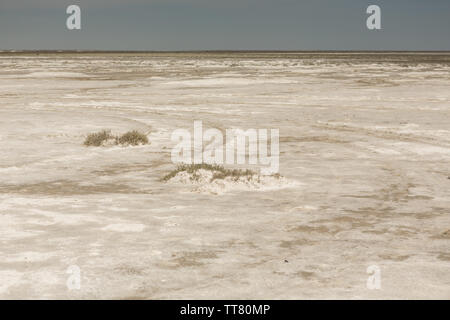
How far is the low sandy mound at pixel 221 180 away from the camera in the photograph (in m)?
12.8

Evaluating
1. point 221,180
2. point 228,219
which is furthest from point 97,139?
point 228,219

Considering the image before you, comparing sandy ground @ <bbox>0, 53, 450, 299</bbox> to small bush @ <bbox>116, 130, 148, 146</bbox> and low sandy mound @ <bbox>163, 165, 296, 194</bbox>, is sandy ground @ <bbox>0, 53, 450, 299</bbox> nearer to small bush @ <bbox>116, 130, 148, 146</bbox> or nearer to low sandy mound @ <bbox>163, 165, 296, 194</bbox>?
low sandy mound @ <bbox>163, 165, 296, 194</bbox>

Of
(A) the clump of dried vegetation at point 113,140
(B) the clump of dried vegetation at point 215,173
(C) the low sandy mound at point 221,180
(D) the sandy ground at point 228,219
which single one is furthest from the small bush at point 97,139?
(C) the low sandy mound at point 221,180

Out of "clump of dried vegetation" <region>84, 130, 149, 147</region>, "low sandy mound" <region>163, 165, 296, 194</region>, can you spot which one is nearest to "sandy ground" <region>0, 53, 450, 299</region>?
"low sandy mound" <region>163, 165, 296, 194</region>

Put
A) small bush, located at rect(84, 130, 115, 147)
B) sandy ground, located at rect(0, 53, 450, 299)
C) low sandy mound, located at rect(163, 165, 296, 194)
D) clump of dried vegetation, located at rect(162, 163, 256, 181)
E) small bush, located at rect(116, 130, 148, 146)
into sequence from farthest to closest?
small bush, located at rect(116, 130, 148, 146), small bush, located at rect(84, 130, 115, 147), clump of dried vegetation, located at rect(162, 163, 256, 181), low sandy mound, located at rect(163, 165, 296, 194), sandy ground, located at rect(0, 53, 450, 299)

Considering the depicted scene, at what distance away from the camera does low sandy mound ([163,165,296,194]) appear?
1277cm

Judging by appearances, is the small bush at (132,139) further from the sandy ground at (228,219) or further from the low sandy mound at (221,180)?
the low sandy mound at (221,180)

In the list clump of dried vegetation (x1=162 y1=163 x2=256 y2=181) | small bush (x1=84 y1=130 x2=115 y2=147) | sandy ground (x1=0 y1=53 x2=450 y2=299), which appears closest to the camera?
sandy ground (x1=0 y1=53 x2=450 y2=299)

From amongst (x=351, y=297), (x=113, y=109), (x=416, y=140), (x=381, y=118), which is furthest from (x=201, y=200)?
(x=113, y=109)

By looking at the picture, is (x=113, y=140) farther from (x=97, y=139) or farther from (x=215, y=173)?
(x=215, y=173)

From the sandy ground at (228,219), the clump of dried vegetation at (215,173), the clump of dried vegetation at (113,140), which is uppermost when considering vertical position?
the clump of dried vegetation at (113,140)

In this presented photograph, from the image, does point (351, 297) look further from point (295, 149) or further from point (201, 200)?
point (295, 149)
